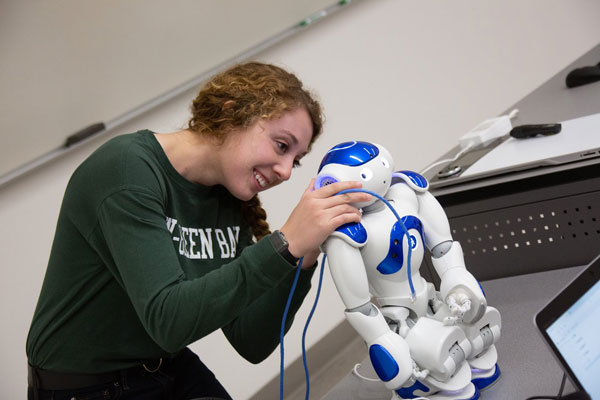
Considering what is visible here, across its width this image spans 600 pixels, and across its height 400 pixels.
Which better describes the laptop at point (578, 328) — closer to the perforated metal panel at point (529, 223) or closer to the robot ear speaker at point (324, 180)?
the robot ear speaker at point (324, 180)

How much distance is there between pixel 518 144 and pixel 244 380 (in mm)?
1268

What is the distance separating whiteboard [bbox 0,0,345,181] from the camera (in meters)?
1.65

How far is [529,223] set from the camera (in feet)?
3.81

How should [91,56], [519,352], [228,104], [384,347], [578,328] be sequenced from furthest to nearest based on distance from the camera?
[91,56], [228,104], [519,352], [384,347], [578,328]

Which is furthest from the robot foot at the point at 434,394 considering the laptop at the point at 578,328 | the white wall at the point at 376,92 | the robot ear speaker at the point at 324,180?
the white wall at the point at 376,92

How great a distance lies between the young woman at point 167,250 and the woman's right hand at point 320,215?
0.02 metres

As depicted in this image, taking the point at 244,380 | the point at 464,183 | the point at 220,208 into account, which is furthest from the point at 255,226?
the point at 244,380

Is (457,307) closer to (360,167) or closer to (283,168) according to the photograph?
(360,167)

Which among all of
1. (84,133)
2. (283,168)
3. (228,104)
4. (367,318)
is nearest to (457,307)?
(367,318)

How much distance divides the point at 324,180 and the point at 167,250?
0.81 feet

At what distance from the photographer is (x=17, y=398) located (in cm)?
173

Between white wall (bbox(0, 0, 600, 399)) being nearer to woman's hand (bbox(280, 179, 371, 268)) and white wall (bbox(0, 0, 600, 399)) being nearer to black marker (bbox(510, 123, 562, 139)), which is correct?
black marker (bbox(510, 123, 562, 139))

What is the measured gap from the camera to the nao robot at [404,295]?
2.73 feet

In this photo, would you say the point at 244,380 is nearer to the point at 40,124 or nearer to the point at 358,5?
the point at 40,124
